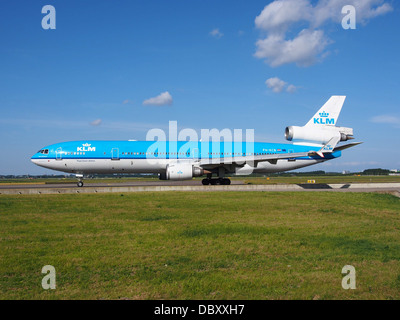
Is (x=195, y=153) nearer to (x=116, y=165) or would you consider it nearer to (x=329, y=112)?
(x=116, y=165)

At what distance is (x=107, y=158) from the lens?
111 ft

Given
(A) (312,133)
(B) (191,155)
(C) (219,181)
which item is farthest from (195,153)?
(A) (312,133)

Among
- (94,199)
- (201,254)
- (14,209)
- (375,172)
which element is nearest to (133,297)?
(201,254)

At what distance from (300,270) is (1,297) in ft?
21.4

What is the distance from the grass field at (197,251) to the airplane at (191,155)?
16.1 m

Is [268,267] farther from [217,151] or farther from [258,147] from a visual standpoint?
[258,147]

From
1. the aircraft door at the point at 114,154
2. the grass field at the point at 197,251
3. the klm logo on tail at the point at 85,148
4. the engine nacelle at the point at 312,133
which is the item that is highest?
the engine nacelle at the point at 312,133

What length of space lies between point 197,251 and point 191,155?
86.1 ft

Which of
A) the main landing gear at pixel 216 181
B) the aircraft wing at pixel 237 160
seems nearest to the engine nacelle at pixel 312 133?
the aircraft wing at pixel 237 160

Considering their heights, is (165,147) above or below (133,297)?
above

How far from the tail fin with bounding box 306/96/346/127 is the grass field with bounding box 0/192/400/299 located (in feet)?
73.4

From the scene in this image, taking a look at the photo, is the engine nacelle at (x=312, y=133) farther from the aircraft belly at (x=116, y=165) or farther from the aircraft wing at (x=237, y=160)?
the aircraft belly at (x=116, y=165)

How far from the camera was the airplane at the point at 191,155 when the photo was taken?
33375mm

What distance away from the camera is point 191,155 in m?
35.5
